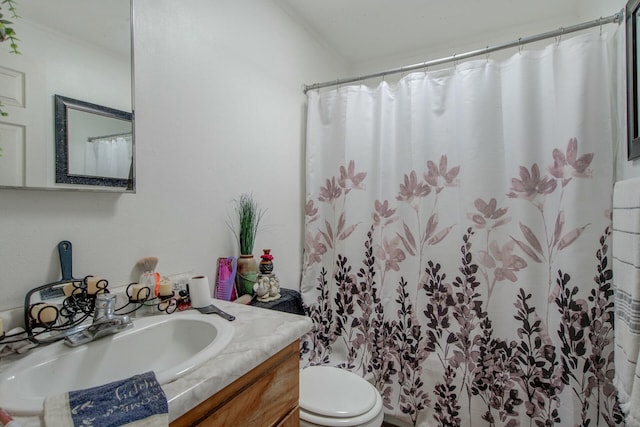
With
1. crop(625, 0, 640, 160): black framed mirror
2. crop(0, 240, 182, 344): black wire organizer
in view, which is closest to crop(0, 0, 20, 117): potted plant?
crop(0, 240, 182, 344): black wire organizer

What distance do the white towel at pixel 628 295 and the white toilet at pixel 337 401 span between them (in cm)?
81

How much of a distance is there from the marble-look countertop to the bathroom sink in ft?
0.07

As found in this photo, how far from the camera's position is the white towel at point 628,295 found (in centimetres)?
90

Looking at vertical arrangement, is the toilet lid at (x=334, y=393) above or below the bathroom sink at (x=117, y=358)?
below

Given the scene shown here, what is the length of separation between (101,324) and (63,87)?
0.67m

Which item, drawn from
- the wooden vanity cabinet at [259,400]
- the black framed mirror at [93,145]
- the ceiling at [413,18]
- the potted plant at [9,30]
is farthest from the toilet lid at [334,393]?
the ceiling at [413,18]

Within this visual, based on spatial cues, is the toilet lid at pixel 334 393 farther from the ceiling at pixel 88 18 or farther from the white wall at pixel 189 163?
the ceiling at pixel 88 18

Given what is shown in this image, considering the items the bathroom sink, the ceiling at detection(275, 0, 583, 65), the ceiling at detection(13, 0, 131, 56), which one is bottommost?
the bathroom sink

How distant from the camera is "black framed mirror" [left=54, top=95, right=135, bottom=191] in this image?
2.77 ft

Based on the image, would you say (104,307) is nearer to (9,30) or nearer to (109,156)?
(109,156)

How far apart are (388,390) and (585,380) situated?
88cm

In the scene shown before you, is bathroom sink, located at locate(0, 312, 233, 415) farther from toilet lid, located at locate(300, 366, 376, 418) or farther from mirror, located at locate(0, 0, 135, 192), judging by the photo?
toilet lid, located at locate(300, 366, 376, 418)

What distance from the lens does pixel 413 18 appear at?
1.89 meters

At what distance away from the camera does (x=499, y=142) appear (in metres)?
1.45
